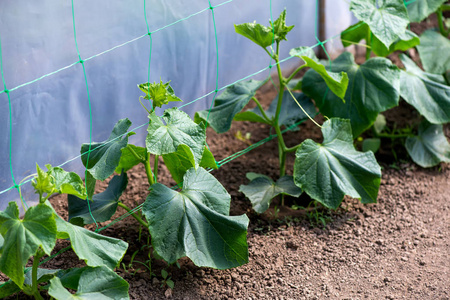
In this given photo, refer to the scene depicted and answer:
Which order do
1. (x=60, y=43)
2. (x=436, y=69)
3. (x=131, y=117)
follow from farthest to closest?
1. (x=436, y=69)
2. (x=131, y=117)
3. (x=60, y=43)

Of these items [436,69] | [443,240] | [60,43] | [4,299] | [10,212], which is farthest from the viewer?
[436,69]

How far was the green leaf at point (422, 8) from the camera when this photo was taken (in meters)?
4.25

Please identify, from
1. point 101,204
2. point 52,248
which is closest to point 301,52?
point 101,204

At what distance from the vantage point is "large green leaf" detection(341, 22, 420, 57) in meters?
3.95

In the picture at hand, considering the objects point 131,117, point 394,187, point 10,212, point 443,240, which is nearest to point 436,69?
point 394,187

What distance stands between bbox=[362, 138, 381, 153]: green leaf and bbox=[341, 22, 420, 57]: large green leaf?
1.95 ft

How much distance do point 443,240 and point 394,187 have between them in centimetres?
54

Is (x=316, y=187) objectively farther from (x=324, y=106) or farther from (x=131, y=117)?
(x=131, y=117)

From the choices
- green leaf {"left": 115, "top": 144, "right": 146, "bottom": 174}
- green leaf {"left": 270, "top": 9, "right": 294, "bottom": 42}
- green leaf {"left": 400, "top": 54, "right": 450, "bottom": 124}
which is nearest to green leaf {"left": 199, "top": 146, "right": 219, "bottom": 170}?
green leaf {"left": 115, "top": 144, "right": 146, "bottom": 174}

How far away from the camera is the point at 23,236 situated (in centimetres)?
237

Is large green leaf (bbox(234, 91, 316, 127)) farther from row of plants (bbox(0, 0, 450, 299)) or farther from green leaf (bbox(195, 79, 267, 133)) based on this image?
green leaf (bbox(195, 79, 267, 133))

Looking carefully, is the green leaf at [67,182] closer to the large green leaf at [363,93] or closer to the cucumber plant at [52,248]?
the cucumber plant at [52,248]

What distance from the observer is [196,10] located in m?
3.84

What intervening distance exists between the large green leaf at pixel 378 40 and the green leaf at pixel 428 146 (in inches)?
22.7
